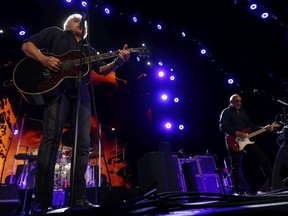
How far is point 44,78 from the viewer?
2348 millimetres

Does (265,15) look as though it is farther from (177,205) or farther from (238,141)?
(177,205)

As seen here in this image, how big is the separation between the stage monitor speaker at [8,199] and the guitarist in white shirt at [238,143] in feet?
13.2

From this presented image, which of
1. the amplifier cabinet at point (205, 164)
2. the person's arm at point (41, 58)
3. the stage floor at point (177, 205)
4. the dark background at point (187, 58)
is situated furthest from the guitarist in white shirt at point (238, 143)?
the stage floor at point (177, 205)

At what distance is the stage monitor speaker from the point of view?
2941 mm

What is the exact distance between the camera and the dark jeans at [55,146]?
2.04 meters

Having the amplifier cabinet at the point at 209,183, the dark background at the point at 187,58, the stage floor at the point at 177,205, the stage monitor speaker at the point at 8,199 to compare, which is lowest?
the stage floor at the point at 177,205

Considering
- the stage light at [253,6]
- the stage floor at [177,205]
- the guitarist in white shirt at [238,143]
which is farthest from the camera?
the stage light at [253,6]

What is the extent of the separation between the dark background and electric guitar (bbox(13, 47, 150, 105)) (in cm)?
448

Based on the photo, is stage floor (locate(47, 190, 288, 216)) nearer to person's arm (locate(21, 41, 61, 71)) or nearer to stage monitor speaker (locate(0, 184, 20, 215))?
person's arm (locate(21, 41, 61, 71))

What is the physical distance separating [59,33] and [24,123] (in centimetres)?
502

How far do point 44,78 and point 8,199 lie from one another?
1.61 m

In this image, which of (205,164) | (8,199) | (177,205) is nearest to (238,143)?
(205,164)

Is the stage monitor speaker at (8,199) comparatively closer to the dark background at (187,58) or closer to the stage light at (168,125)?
the dark background at (187,58)

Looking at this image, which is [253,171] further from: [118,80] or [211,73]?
[118,80]
